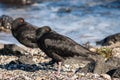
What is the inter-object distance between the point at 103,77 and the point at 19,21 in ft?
16.5

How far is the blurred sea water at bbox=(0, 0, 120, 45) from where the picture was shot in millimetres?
19156

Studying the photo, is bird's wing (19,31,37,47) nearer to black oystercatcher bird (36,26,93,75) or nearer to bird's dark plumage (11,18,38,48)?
bird's dark plumage (11,18,38,48)

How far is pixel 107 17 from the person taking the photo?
2380 cm

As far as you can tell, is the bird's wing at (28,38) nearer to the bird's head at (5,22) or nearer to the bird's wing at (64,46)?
the bird's wing at (64,46)

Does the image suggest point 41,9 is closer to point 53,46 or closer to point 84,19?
point 84,19

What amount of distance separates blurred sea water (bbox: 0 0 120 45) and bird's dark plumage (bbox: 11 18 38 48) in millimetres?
2589

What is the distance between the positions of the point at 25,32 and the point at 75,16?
1081 centimetres

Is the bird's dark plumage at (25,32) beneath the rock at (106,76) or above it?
beneath

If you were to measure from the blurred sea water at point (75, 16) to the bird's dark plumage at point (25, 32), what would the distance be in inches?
102

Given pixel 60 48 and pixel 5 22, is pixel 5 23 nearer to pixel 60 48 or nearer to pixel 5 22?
pixel 5 22

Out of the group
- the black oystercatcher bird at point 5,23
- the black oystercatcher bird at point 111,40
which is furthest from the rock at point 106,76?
the black oystercatcher bird at point 5,23

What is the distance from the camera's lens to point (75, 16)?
24.7 m

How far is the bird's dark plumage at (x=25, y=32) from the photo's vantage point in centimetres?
1364

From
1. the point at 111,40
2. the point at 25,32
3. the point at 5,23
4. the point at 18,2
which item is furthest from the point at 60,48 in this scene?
the point at 18,2
